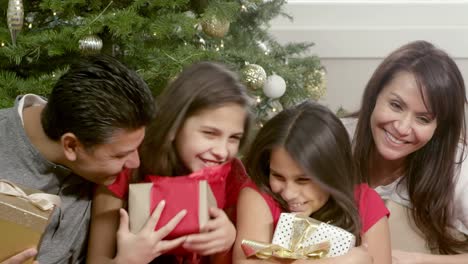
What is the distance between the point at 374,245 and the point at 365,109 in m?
0.48

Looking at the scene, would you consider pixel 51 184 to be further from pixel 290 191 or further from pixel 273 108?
pixel 273 108

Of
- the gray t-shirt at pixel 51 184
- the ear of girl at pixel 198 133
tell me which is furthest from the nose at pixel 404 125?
the gray t-shirt at pixel 51 184

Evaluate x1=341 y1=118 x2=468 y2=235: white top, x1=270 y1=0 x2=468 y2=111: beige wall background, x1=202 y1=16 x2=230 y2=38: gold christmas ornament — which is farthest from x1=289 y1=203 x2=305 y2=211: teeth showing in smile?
x1=270 y1=0 x2=468 y2=111: beige wall background

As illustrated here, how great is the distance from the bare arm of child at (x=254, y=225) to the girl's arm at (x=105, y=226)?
0.99 ft

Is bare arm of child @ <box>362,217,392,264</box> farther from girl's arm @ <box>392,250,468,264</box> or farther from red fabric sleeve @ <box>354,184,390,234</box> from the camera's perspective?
girl's arm @ <box>392,250,468,264</box>

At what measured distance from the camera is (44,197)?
1.31 metres

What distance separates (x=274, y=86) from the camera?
8.00 ft

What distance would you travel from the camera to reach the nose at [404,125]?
1770mm

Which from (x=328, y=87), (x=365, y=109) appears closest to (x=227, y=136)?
(x=365, y=109)

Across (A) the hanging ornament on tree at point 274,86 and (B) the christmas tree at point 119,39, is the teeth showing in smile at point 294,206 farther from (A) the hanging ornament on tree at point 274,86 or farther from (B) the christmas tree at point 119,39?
(A) the hanging ornament on tree at point 274,86

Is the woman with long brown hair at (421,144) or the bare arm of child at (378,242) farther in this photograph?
the woman with long brown hair at (421,144)

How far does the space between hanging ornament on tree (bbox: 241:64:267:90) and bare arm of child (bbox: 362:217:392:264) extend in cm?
87

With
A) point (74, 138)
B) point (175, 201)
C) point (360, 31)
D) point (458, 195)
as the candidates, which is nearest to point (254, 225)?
point (175, 201)

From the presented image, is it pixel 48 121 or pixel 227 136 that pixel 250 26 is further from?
pixel 48 121
